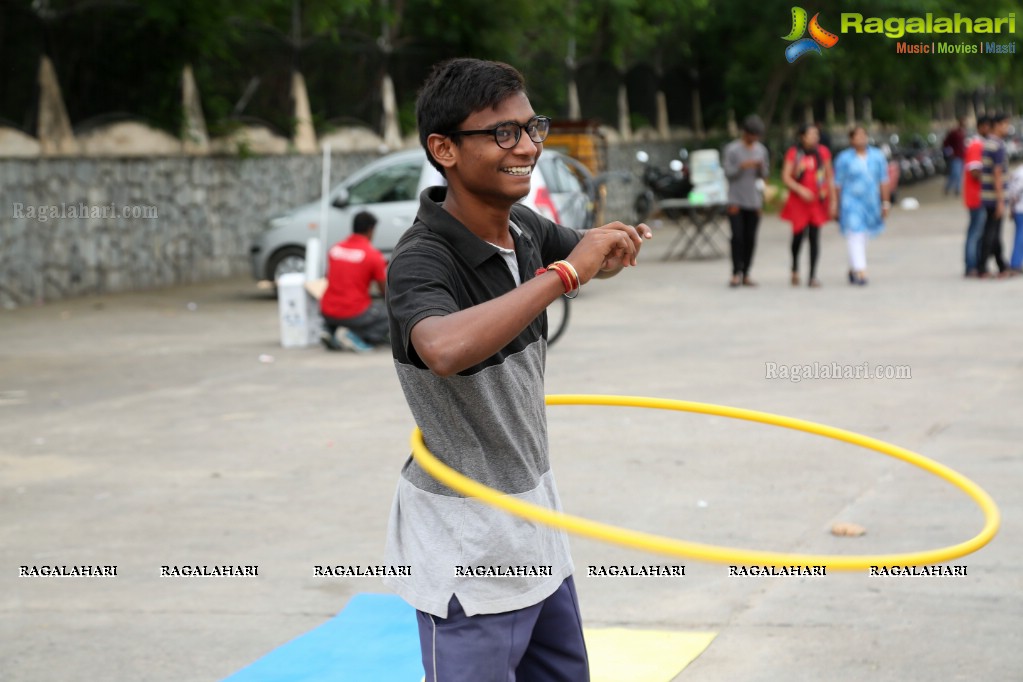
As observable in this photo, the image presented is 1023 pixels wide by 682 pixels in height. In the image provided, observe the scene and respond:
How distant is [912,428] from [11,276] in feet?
41.2

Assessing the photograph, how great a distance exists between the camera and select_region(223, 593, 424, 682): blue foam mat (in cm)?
487

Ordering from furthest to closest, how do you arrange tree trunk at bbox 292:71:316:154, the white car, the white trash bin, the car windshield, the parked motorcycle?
1. the parked motorcycle
2. tree trunk at bbox 292:71:316:154
3. the car windshield
4. the white car
5. the white trash bin

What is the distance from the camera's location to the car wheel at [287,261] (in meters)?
17.3

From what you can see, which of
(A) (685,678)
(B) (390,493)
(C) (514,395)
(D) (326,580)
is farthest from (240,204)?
(C) (514,395)

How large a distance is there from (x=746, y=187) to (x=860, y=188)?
142cm

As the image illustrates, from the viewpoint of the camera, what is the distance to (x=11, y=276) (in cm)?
1719

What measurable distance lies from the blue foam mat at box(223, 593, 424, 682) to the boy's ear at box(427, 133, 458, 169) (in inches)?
98.2

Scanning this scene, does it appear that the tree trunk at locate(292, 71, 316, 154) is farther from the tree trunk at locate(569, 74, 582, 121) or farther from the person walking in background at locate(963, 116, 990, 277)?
the person walking in background at locate(963, 116, 990, 277)

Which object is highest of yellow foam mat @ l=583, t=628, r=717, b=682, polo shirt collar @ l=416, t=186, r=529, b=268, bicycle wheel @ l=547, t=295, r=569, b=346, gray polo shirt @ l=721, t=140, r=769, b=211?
polo shirt collar @ l=416, t=186, r=529, b=268

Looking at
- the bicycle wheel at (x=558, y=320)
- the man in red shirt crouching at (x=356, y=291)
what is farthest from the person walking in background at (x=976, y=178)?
the man in red shirt crouching at (x=356, y=291)

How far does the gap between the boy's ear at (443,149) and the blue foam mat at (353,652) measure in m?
2.49

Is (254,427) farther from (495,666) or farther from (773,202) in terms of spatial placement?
(773,202)

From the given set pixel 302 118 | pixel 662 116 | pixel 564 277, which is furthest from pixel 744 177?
pixel 662 116

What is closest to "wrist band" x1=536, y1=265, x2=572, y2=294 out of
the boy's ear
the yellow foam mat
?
the boy's ear
